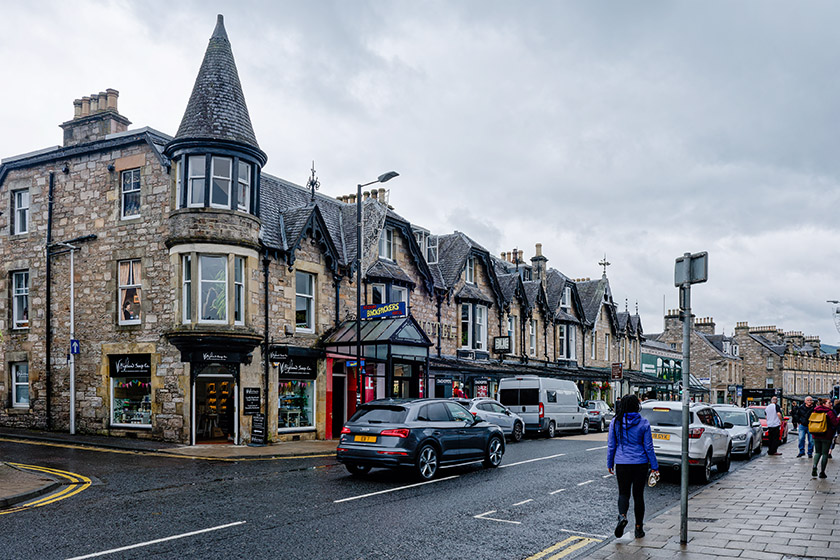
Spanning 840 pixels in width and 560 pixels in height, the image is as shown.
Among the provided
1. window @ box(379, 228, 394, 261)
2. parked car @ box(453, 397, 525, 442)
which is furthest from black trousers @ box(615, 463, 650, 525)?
window @ box(379, 228, 394, 261)

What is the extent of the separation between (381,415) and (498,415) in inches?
405

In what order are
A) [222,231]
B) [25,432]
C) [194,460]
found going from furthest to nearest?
[25,432], [222,231], [194,460]

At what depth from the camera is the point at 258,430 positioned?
22438 mm

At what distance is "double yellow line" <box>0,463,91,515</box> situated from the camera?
37.7 ft

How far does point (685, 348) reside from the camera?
8703mm

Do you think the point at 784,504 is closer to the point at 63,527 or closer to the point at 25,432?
the point at 63,527

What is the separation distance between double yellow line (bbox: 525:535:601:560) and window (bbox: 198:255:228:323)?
15.5m

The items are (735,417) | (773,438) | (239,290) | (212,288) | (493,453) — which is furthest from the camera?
(239,290)

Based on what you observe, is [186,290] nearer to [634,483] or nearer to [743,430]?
[634,483]

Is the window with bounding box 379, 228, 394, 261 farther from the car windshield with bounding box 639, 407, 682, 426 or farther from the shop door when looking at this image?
the car windshield with bounding box 639, 407, 682, 426

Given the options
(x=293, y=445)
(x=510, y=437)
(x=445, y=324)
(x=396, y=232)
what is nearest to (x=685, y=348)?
(x=293, y=445)

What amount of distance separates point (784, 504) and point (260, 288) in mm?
16655

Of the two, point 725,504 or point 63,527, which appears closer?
point 63,527

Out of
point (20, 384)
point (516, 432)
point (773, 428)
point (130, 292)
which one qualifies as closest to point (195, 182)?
point (130, 292)
